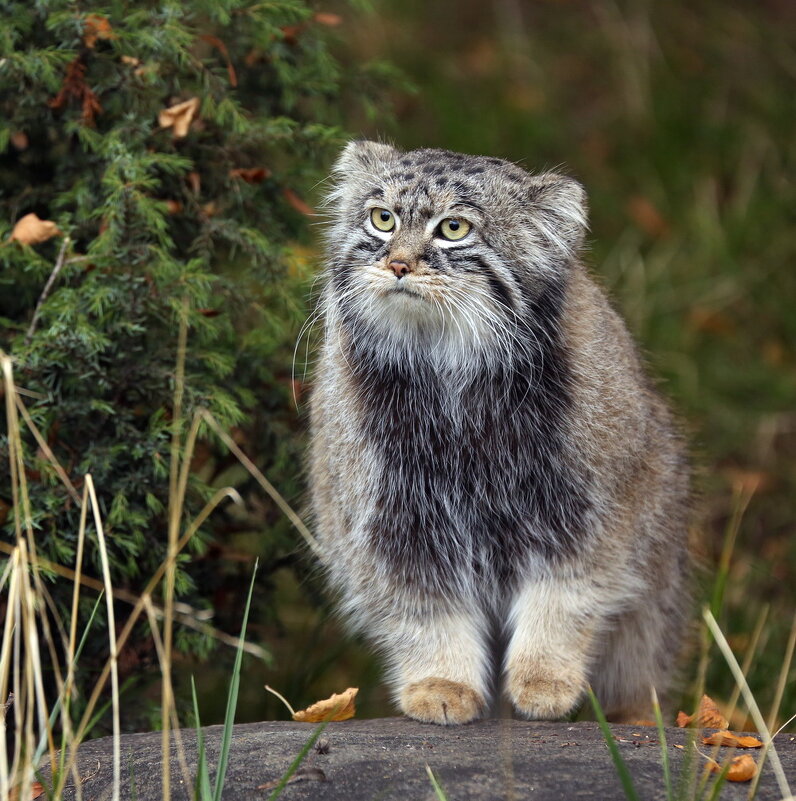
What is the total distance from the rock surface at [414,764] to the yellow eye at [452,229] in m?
1.43

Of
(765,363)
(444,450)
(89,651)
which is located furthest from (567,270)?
(765,363)

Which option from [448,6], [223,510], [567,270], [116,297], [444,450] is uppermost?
[448,6]

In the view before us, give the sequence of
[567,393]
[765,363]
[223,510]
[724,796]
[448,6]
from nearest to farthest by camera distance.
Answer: [724,796]
[567,393]
[223,510]
[765,363]
[448,6]

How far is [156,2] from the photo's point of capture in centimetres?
443

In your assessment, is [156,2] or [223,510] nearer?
→ [156,2]

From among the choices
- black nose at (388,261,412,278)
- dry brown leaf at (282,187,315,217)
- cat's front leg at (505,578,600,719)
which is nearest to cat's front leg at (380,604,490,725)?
cat's front leg at (505,578,600,719)

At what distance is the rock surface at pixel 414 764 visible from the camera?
3088mm

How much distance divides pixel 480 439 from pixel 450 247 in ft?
2.09

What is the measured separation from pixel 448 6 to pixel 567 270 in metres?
6.10

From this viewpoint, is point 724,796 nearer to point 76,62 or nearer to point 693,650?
point 693,650

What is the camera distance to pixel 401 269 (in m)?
3.53

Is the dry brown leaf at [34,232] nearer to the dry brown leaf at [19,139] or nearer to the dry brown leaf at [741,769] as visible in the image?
the dry brown leaf at [19,139]

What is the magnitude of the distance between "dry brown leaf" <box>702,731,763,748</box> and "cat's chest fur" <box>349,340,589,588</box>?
30.0 inches

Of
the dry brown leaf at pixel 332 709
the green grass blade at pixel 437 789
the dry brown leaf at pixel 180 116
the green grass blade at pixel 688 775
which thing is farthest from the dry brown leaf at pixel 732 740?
the dry brown leaf at pixel 180 116
